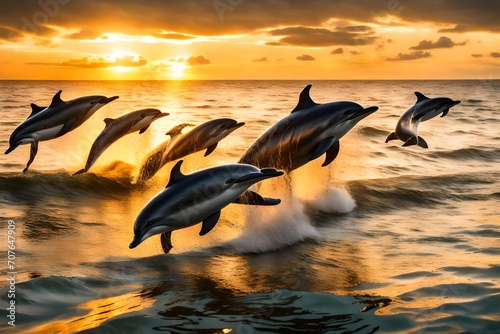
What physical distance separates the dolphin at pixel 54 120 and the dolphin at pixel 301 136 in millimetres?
4796

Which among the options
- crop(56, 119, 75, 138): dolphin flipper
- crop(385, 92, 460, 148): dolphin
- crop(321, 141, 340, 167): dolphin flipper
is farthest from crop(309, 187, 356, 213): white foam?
crop(56, 119, 75, 138): dolphin flipper

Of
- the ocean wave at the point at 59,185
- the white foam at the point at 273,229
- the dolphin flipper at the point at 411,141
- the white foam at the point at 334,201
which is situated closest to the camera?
the white foam at the point at 273,229

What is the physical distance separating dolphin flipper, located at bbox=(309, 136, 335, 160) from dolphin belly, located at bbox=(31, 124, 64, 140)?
6374 millimetres

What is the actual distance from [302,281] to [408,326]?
211 cm

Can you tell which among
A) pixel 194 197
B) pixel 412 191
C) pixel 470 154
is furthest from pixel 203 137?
pixel 470 154

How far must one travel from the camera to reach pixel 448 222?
12719mm

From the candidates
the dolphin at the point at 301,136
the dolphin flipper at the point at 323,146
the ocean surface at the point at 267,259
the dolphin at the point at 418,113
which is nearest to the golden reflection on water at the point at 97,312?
the ocean surface at the point at 267,259

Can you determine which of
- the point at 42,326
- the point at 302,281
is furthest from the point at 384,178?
the point at 42,326

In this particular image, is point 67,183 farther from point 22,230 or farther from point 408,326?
point 408,326

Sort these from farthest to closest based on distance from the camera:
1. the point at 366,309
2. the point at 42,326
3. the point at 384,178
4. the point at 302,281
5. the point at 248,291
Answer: the point at 384,178 → the point at 302,281 → the point at 248,291 → the point at 366,309 → the point at 42,326

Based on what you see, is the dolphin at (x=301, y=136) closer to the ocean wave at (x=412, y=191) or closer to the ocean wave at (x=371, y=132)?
the ocean wave at (x=412, y=191)

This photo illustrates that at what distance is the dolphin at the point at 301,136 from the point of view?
947 cm

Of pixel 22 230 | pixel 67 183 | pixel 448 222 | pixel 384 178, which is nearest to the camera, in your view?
pixel 22 230

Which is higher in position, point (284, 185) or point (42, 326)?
point (284, 185)
